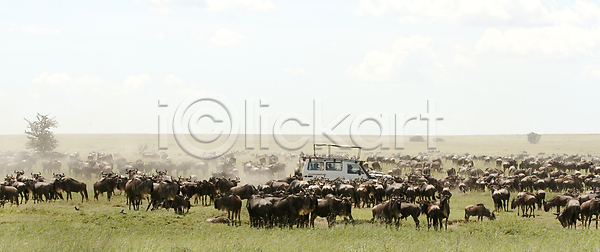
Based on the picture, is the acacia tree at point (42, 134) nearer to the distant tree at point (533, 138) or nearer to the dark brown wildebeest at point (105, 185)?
the dark brown wildebeest at point (105, 185)

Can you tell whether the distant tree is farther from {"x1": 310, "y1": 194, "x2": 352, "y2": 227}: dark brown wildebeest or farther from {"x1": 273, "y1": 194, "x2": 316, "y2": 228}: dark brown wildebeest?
{"x1": 273, "y1": 194, "x2": 316, "y2": 228}: dark brown wildebeest

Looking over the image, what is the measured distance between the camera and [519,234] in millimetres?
19156

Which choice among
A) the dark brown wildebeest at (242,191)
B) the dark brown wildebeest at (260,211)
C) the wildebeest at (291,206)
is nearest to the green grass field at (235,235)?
the dark brown wildebeest at (260,211)

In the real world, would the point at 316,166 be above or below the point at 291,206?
above

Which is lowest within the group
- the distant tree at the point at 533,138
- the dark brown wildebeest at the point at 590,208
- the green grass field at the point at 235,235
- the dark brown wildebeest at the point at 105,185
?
the green grass field at the point at 235,235

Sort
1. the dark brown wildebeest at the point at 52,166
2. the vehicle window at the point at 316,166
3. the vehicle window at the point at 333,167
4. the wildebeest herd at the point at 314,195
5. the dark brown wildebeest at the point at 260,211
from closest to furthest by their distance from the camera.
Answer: the dark brown wildebeest at the point at 260,211 → the wildebeest herd at the point at 314,195 → the vehicle window at the point at 316,166 → the vehicle window at the point at 333,167 → the dark brown wildebeest at the point at 52,166

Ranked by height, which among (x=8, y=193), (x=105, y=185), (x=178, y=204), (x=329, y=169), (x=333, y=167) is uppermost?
(x=333, y=167)

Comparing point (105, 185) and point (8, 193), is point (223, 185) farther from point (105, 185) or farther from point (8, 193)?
point (8, 193)

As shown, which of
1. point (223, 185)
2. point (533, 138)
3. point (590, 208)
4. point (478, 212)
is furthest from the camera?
point (533, 138)

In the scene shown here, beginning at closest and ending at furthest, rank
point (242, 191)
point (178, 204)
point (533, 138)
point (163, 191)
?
1. point (178, 204)
2. point (163, 191)
3. point (242, 191)
4. point (533, 138)

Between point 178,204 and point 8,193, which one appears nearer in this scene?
point 178,204

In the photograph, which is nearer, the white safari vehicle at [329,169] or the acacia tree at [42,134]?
the white safari vehicle at [329,169]

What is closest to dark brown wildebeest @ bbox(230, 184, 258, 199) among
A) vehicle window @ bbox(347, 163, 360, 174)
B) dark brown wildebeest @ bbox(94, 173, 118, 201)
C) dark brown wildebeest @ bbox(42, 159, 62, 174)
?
dark brown wildebeest @ bbox(94, 173, 118, 201)

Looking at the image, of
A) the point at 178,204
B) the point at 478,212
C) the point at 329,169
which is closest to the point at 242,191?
the point at 178,204
